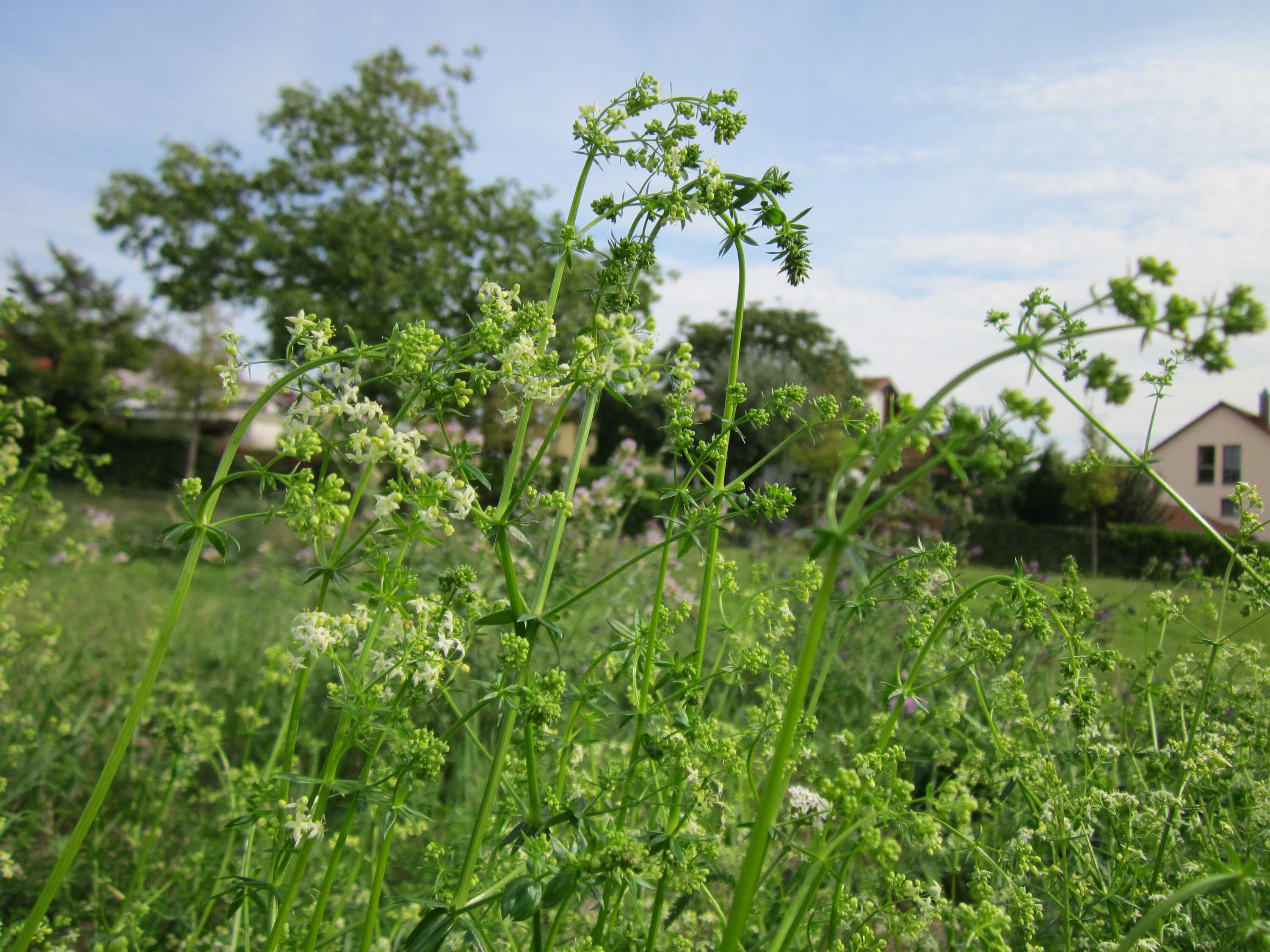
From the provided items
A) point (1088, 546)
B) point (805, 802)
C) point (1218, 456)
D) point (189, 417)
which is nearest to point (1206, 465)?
point (1218, 456)

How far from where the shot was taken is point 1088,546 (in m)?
15.2

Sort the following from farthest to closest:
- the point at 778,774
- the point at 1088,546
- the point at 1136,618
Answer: the point at 1088,546 → the point at 1136,618 → the point at 778,774

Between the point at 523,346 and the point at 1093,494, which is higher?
the point at 1093,494

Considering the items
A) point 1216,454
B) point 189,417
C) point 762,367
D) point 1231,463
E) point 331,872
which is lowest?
point 331,872

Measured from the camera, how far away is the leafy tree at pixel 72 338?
77.6 ft

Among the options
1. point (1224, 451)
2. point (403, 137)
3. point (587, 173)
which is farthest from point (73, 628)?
point (403, 137)

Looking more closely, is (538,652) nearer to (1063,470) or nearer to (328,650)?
(328,650)

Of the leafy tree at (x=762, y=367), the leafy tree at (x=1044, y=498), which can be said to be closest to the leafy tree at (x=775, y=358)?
the leafy tree at (x=762, y=367)

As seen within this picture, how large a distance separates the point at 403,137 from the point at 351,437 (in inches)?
1023

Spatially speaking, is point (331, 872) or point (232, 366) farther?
point (232, 366)

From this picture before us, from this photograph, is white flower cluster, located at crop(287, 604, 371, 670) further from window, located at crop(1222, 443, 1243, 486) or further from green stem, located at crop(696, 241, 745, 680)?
window, located at crop(1222, 443, 1243, 486)

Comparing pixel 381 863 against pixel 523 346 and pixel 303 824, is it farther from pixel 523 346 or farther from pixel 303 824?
pixel 523 346

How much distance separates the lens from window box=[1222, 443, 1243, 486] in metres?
4.48

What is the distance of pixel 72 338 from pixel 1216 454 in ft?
101
